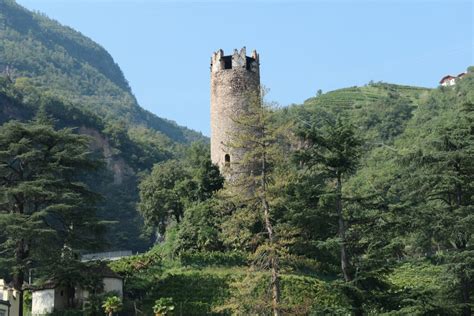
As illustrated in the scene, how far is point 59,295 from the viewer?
3394cm

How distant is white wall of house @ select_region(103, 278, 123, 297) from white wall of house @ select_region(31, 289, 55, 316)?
2243 mm

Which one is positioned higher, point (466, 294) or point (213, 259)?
point (213, 259)

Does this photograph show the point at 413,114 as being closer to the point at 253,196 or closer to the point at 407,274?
the point at 407,274

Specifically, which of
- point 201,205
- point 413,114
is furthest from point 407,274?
point 413,114

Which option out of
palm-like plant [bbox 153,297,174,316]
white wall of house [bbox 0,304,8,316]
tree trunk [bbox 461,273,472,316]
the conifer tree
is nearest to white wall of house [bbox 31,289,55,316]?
white wall of house [bbox 0,304,8,316]

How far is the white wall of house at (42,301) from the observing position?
33.5 meters

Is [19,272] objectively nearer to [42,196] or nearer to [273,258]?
[42,196]

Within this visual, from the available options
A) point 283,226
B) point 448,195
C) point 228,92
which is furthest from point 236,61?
point 283,226

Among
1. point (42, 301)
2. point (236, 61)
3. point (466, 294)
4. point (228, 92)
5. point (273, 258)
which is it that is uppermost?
point (236, 61)

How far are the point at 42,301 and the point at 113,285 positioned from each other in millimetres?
3057

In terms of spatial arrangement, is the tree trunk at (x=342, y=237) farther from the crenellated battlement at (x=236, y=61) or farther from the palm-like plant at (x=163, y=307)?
the crenellated battlement at (x=236, y=61)

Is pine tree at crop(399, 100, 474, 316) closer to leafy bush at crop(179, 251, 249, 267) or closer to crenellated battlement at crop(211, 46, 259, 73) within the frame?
leafy bush at crop(179, 251, 249, 267)

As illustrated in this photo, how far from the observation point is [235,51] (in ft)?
148

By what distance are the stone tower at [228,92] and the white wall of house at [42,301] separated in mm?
12753
